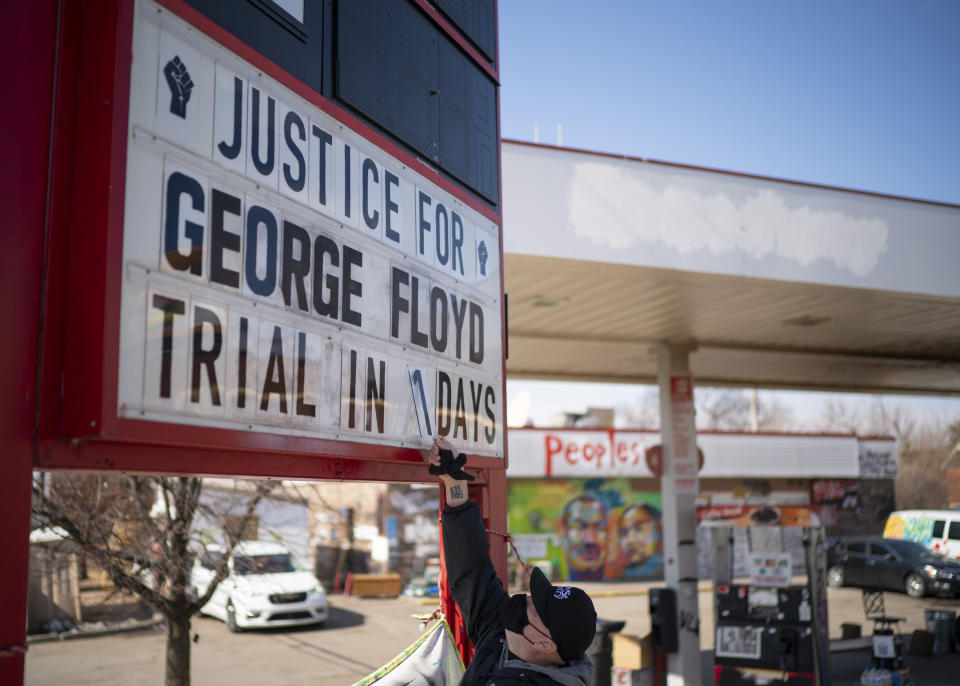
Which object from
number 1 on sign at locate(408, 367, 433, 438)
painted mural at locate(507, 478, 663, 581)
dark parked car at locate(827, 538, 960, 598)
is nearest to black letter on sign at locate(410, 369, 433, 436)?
number 1 on sign at locate(408, 367, 433, 438)

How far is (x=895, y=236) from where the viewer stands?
33.0 feet

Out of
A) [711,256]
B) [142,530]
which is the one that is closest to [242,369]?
[142,530]

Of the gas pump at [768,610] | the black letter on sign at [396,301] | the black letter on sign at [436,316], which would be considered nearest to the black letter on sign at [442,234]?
the black letter on sign at [436,316]

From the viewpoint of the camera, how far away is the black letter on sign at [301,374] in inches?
119

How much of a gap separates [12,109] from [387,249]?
171 centimetres

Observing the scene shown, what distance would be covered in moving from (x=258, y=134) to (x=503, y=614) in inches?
79.3

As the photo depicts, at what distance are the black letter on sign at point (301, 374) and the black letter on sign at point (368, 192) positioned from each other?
0.73m

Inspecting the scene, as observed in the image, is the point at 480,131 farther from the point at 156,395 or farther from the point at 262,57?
the point at 156,395

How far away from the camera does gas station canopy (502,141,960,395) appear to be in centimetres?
852

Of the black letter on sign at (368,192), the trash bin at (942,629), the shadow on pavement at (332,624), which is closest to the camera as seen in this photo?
the black letter on sign at (368,192)

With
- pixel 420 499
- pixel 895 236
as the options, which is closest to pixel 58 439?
pixel 895 236

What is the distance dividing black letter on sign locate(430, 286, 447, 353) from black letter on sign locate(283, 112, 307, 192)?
105cm

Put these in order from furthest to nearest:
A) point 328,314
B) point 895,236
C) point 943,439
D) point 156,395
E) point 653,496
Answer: point 943,439
point 653,496
point 895,236
point 328,314
point 156,395

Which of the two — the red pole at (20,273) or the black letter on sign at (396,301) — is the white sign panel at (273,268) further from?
the red pole at (20,273)
